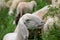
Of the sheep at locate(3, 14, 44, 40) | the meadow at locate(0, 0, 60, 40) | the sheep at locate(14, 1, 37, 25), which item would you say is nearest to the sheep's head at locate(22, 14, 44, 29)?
the sheep at locate(3, 14, 44, 40)

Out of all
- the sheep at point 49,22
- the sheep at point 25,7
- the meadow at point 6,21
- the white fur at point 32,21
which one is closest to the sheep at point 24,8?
the sheep at point 25,7

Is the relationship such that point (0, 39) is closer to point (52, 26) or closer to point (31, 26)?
point (31, 26)

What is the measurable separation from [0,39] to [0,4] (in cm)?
289

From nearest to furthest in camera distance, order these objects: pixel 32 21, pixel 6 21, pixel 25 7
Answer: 1. pixel 32 21
2. pixel 25 7
3. pixel 6 21

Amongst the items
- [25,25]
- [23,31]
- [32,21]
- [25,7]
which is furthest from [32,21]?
[25,7]

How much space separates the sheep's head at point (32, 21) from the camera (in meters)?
5.92

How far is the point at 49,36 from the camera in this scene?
→ 17.3ft

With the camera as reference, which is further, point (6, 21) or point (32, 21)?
point (6, 21)

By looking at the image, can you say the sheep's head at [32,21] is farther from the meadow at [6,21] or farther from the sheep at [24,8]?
the sheep at [24,8]

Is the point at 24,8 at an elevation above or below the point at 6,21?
above

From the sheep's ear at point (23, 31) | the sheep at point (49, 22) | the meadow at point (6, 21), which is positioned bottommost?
the sheep's ear at point (23, 31)

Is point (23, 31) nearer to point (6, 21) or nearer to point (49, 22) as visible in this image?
point (49, 22)

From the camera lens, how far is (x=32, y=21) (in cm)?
595

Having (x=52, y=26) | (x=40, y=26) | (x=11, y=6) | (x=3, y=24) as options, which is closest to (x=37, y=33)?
(x=40, y=26)
